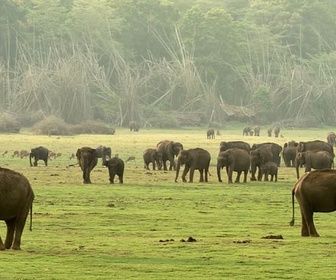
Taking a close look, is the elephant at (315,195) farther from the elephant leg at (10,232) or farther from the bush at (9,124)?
the bush at (9,124)

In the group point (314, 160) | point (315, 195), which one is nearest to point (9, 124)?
point (314, 160)

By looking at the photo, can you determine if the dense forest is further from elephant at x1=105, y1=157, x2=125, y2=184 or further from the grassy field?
the grassy field

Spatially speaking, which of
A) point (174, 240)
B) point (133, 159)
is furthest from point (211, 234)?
point (133, 159)

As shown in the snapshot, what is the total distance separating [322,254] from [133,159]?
106ft

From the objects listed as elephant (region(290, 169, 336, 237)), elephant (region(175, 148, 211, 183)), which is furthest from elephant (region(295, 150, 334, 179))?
elephant (region(290, 169, 336, 237))

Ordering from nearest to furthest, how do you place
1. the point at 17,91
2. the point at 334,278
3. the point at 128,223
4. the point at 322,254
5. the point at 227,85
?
the point at 334,278, the point at 322,254, the point at 128,223, the point at 17,91, the point at 227,85

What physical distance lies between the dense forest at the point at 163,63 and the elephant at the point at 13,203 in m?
64.6

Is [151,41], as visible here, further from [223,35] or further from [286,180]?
[286,180]

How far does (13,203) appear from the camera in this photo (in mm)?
18734

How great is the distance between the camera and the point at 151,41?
119m

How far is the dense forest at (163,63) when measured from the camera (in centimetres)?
8962

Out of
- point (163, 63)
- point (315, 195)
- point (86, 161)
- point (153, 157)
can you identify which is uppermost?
point (163, 63)

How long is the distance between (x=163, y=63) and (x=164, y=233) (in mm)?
Result: 78744

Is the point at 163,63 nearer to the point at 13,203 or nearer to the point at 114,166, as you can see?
the point at 114,166
